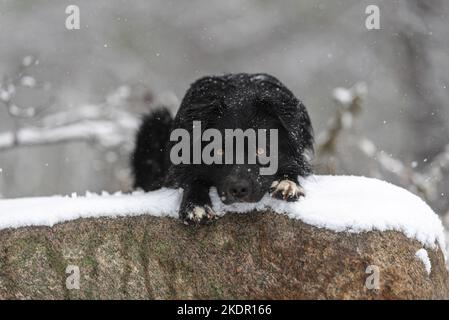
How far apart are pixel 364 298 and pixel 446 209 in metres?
8.13

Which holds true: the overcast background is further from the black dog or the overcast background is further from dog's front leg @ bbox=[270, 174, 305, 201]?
dog's front leg @ bbox=[270, 174, 305, 201]

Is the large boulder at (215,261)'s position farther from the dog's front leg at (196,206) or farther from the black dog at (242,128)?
the black dog at (242,128)

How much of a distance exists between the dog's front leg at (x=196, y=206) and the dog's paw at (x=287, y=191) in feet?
1.70

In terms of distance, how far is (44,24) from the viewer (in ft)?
63.0

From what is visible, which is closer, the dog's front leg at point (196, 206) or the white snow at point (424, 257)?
the white snow at point (424, 257)

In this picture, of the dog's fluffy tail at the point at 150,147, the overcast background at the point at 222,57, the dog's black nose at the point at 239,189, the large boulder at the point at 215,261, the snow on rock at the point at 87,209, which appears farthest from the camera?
the overcast background at the point at 222,57

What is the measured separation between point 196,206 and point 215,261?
474 millimetres

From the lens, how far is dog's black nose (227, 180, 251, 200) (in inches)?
204

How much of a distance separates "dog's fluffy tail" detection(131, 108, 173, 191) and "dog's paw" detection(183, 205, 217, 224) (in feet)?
6.48

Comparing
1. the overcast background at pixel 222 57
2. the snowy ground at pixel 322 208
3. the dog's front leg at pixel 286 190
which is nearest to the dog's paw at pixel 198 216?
the snowy ground at pixel 322 208

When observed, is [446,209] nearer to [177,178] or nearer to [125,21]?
[177,178]

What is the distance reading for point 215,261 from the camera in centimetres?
514

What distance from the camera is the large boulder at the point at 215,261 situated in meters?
4.82

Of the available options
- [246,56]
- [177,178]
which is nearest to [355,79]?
[246,56]
